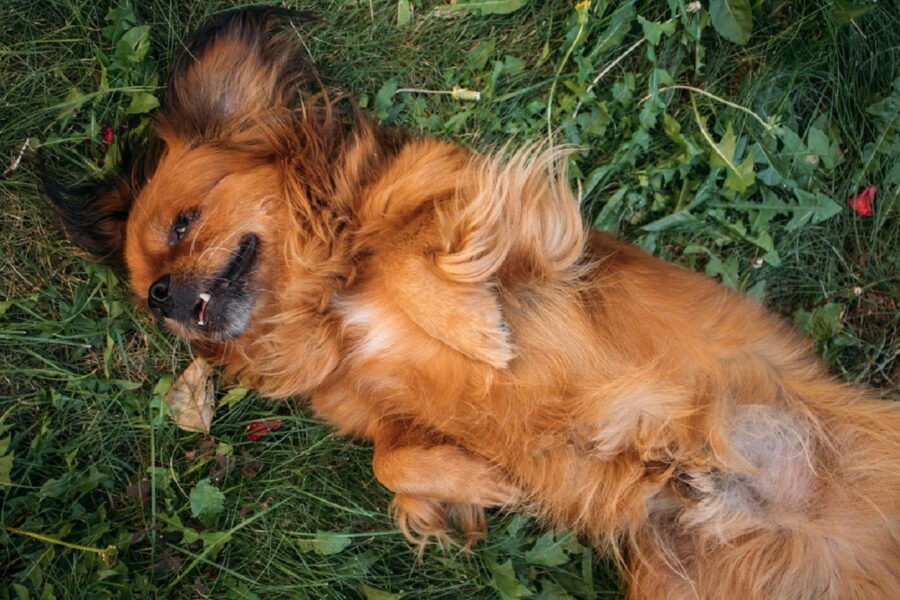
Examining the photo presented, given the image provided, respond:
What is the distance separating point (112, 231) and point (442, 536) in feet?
7.33

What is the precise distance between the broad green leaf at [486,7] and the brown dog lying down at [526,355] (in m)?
1.19

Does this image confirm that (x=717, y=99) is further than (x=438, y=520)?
Yes

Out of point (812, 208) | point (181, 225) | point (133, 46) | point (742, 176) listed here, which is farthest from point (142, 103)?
point (812, 208)

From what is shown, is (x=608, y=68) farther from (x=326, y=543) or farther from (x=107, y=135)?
(x=326, y=543)

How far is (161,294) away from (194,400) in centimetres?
96

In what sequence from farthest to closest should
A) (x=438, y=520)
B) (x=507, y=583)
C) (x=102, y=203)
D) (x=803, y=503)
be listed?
(x=102, y=203) → (x=507, y=583) → (x=438, y=520) → (x=803, y=503)

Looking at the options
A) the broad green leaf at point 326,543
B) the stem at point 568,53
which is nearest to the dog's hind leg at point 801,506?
the broad green leaf at point 326,543

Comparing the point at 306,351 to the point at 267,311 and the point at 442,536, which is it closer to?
the point at 267,311

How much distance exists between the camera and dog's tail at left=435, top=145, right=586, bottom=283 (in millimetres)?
3092

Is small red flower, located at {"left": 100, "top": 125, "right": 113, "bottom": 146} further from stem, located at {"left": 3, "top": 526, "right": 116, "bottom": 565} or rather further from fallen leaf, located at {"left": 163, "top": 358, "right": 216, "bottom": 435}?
stem, located at {"left": 3, "top": 526, "right": 116, "bottom": 565}

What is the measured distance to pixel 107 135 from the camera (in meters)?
4.35

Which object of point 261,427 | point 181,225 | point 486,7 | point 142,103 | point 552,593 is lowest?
point 552,593

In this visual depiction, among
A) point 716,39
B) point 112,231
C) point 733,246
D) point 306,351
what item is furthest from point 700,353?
point 112,231

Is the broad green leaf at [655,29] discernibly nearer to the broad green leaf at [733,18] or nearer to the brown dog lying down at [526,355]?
the broad green leaf at [733,18]
